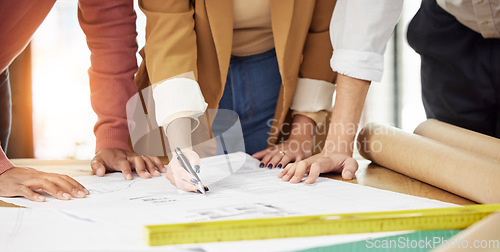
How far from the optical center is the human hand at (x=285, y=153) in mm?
1125

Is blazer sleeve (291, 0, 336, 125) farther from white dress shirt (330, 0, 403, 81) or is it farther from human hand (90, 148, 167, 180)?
human hand (90, 148, 167, 180)

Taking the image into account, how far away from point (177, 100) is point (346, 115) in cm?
40

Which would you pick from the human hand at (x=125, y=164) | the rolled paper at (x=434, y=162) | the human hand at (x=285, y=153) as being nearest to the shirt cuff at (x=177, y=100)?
the human hand at (x=125, y=164)

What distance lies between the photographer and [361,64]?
1079 mm

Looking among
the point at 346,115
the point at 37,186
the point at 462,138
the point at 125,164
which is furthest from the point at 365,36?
the point at 37,186

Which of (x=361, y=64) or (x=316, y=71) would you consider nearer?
(x=361, y=64)

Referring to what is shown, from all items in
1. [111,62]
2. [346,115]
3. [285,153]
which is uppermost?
[111,62]

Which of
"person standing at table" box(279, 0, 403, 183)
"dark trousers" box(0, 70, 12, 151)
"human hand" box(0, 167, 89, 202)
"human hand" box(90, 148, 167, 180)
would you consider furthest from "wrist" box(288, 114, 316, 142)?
"dark trousers" box(0, 70, 12, 151)

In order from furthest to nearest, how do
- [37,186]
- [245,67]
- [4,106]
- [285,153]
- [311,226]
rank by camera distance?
[4,106] → [245,67] → [285,153] → [37,186] → [311,226]

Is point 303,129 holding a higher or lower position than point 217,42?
lower

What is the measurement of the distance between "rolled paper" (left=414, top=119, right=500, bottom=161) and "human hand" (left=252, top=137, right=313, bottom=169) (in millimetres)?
281

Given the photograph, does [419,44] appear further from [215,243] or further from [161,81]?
[215,243]

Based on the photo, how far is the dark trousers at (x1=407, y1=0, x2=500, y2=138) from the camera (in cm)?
120

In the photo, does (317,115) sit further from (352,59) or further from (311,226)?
(311,226)
